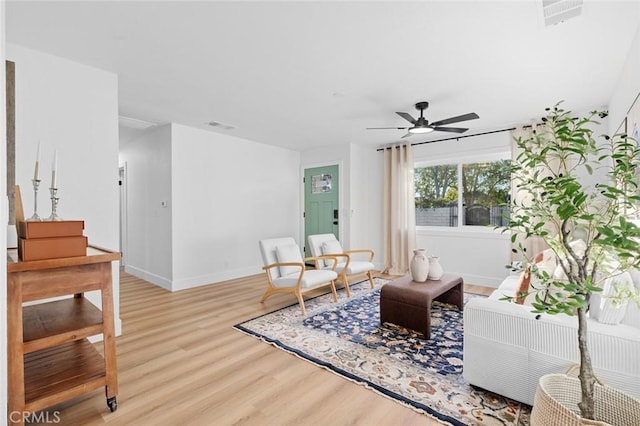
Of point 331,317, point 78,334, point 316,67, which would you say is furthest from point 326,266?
point 78,334

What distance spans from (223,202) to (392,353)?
355cm

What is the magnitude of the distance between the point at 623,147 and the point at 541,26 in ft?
4.22

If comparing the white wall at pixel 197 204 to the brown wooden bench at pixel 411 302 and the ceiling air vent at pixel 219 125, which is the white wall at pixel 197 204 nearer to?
the ceiling air vent at pixel 219 125

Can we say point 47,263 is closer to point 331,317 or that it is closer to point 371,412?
point 371,412

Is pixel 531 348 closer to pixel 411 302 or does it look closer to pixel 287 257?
pixel 411 302

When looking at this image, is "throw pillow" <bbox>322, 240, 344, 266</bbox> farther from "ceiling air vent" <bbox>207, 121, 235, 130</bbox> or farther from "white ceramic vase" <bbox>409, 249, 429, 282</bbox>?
"ceiling air vent" <bbox>207, 121, 235, 130</bbox>

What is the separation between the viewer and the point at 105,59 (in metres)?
2.52

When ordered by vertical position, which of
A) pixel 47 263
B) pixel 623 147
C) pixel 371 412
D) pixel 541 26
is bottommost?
pixel 371 412

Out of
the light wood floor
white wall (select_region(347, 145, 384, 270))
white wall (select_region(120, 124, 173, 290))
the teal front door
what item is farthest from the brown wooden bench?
white wall (select_region(120, 124, 173, 290))

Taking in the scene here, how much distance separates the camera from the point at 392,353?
2445mm

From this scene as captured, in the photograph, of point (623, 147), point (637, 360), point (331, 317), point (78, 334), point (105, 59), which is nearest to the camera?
point (623, 147)

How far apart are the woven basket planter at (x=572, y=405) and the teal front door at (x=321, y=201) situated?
4314 mm

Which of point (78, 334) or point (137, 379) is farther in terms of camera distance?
point (137, 379)

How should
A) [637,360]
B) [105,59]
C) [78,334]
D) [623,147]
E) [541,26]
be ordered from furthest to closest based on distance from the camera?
[105,59], [541,26], [78,334], [637,360], [623,147]
